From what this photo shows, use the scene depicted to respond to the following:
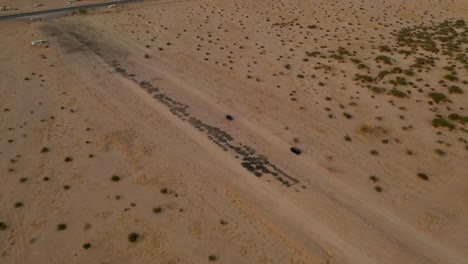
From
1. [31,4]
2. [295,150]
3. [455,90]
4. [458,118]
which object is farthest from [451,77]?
[31,4]

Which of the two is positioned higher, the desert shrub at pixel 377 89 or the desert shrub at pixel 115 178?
the desert shrub at pixel 377 89

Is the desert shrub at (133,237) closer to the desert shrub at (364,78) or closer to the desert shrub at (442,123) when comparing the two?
the desert shrub at (442,123)

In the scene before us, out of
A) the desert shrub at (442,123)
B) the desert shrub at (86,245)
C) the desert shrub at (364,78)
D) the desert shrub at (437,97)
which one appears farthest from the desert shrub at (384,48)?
the desert shrub at (86,245)

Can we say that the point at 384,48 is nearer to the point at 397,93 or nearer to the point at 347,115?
the point at 397,93

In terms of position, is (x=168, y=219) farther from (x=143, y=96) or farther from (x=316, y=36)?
(x=316, y=36)

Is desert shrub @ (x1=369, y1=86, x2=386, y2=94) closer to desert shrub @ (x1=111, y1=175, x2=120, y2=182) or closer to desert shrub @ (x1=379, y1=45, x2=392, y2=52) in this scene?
desert shrub @ (x1=379, y1=45, x2=392, y2=52)

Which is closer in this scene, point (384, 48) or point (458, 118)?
point (458, 118)

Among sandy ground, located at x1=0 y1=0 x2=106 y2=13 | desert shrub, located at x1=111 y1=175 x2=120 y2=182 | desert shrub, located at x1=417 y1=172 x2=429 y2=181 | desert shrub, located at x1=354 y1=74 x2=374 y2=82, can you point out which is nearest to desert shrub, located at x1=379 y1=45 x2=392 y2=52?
desert shrub, located at x1=354 y1=74 x2=374 y2=82
